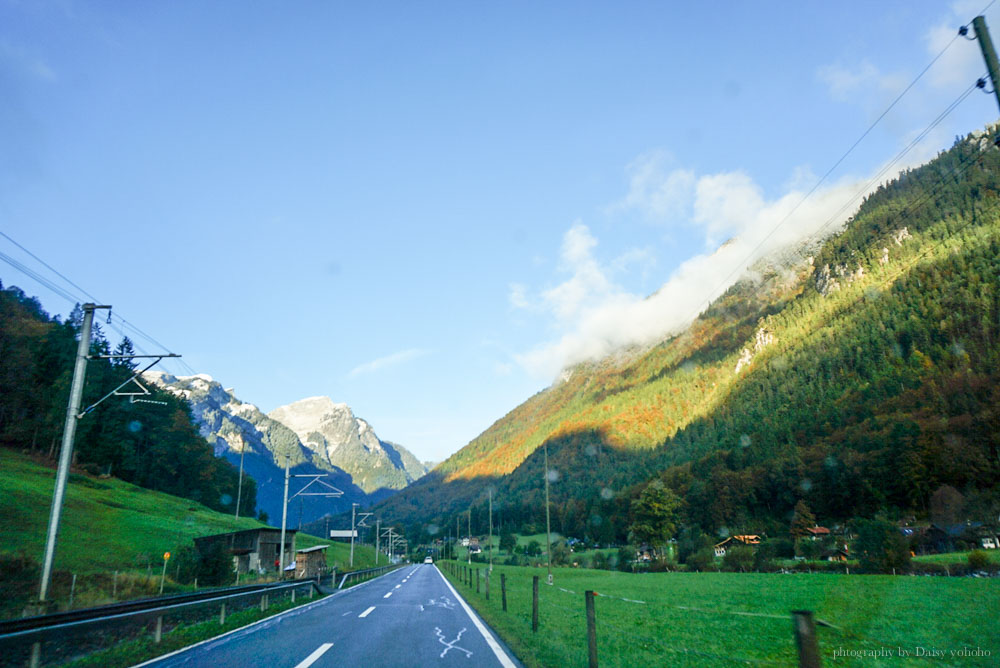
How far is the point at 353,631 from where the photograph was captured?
14.5m

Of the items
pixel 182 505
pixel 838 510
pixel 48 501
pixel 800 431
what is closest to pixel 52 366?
pixel 182 505

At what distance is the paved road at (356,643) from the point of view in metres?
10.2

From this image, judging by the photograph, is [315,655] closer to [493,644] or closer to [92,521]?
[493,644]

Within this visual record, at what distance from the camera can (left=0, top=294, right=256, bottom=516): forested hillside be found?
77.5 meters

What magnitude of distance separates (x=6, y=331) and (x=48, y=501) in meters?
40.7

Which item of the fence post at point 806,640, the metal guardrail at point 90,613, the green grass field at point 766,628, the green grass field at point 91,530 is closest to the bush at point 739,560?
the green grass field at point 766,628

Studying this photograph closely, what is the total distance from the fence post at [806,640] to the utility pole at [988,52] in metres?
11.6

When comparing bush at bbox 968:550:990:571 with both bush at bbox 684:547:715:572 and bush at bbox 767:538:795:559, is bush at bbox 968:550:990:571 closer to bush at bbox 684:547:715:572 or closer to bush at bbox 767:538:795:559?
bush at bbox 684:547:715:572

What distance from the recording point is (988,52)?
35.0 feet

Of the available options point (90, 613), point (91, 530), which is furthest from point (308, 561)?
point (90, 613)

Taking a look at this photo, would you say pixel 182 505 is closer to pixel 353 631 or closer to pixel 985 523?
pixel 353 631

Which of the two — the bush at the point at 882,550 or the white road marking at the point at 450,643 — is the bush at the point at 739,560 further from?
the white road marking at the point at 450,643

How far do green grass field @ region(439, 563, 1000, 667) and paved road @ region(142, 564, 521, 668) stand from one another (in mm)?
982

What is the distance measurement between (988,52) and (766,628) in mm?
18168
